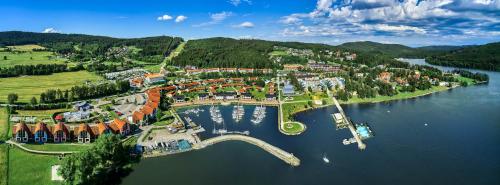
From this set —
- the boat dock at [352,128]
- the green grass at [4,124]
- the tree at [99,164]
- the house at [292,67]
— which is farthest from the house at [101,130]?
the house at [292,67]

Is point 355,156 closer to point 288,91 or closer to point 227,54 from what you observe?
point 288,91

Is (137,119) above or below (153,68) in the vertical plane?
below

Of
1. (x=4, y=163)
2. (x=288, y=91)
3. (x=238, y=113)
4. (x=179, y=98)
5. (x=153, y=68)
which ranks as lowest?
(x=4, y=163)

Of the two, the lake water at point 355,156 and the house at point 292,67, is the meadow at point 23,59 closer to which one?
the house at point 292,67

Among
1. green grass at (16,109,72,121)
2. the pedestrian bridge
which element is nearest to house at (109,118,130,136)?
the pedestrian bridge

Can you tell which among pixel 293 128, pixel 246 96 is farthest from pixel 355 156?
pixel 246 96

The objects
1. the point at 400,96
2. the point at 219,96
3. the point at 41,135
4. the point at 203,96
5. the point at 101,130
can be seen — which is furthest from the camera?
the point at 400,96

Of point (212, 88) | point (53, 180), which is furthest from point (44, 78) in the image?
point (53, 180)
